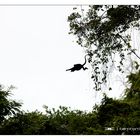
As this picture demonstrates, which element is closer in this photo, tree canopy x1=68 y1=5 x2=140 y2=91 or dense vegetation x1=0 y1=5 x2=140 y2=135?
dense vegetation x1=0 y1=5 x2=140 y2=135

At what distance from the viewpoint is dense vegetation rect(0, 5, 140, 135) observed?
19.6 feet

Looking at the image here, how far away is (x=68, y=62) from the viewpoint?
20.6 ft

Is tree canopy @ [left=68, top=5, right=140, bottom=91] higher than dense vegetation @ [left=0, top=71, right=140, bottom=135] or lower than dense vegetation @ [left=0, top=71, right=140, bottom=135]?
higher

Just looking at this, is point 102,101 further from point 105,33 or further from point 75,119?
point 105,33

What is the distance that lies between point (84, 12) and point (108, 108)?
1159 millimetres

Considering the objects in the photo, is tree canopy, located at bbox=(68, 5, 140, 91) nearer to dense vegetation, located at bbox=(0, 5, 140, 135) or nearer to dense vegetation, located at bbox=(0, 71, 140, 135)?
dense vegetation, located at bbox=(0, 5, 140, 135)

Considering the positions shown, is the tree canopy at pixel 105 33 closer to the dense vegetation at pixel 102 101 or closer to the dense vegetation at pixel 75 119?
the dense vegetation at pixel 102 101

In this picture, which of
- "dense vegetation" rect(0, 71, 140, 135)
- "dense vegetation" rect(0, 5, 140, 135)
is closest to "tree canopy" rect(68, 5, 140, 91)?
"dense vegetation" rect(0, 5, 140, 135)

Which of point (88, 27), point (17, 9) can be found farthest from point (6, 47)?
point (88, 27)

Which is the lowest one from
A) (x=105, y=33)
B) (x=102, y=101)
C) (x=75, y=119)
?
(x=75, y=119)

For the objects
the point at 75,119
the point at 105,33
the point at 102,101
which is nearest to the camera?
the point at 75,119

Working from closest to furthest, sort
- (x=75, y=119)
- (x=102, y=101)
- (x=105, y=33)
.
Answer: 1. (x=75, y=119)
2. (x=102, y=101)
3. (x=105, y=33)

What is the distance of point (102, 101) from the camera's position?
20.3 ft

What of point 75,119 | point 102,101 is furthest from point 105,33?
point 75,119
